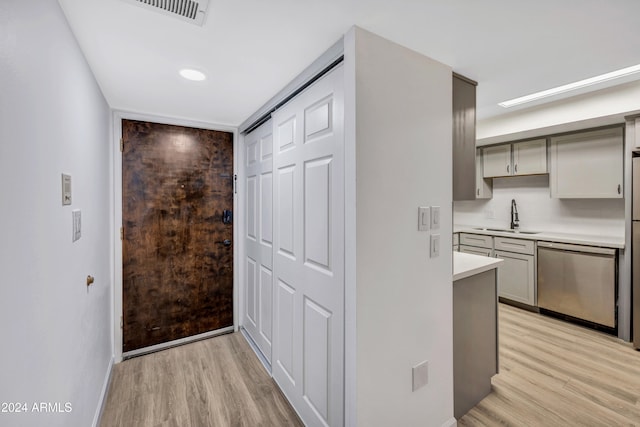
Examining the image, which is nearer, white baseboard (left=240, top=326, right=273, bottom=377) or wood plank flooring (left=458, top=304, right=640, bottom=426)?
wood plank flooring (left=458, top=304, right=640, bottom=426)

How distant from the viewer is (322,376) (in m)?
1.57

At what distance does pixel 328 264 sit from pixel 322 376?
24.8 inches

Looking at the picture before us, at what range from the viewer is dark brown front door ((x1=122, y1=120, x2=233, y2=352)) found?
98.1 inches

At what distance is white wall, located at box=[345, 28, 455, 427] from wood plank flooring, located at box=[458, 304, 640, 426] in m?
0.56

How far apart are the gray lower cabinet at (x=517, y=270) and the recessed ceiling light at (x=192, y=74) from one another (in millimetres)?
3840

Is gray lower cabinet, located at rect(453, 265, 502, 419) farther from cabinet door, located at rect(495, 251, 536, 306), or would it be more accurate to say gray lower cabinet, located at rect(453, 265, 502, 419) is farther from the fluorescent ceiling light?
cabinet door, located at rect(495, 251, 536, 306)

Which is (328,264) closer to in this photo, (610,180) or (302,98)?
(302,98)

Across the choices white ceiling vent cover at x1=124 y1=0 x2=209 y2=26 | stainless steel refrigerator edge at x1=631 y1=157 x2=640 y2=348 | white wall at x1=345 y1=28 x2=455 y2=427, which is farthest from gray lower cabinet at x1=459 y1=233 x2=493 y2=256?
white ceiling vent cover at x1=124 y1=0 x2=209 y2=26

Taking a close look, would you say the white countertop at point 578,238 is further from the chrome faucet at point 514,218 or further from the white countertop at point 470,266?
the white countertop at point 470,266

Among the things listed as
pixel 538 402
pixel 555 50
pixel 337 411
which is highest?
pixel 555 50

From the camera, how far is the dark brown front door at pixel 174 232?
249 centimetres

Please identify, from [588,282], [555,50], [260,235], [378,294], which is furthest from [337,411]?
[588,282]

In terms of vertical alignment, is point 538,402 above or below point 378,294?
below

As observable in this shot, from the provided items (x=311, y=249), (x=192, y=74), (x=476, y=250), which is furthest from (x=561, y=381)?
(x=192, y=74)
